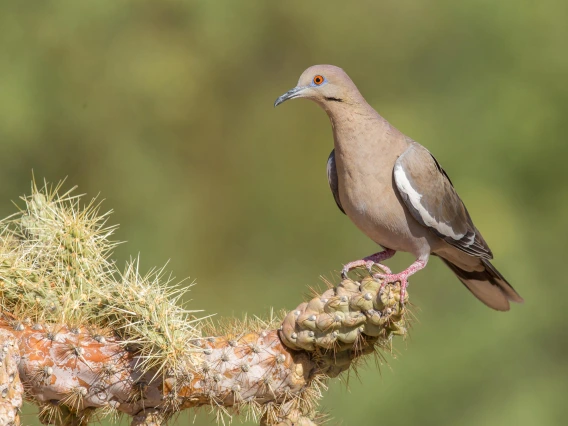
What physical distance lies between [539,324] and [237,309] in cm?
339

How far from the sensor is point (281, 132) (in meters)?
9.52

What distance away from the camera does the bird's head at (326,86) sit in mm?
4062

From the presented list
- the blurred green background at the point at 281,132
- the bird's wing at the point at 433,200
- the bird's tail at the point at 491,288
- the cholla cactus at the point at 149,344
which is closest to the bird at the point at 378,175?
the bird's wing at the point at 433,200


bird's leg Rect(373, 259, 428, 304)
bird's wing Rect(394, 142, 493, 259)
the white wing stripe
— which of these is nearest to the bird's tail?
bird's wing Rect(394, 142, 493, 259)

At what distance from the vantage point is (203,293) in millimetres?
9227

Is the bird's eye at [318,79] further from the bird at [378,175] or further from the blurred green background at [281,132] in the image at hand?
the blurred green background at [281,132]

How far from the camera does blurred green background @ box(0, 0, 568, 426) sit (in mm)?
9062

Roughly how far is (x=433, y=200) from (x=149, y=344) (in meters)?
1.92

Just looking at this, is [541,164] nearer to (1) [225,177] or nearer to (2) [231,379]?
(1) [225,177]

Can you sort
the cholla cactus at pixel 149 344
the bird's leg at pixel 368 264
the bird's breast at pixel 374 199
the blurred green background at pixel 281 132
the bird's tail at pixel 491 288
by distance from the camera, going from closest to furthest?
1. the cholla cactus at pixel 149 344
2. the bird's leg at pixel 368 264
3. the bird's breast at pixel 374 199
4. the bird's tail at pixel 491 288
5. the blurred green background at pixel 281 132

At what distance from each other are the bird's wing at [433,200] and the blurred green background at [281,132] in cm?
430

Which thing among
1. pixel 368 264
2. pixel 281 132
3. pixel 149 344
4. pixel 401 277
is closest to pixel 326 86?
pixel 368 264

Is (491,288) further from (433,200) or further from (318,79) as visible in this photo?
(318,79)

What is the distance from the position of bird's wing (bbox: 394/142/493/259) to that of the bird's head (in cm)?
43
